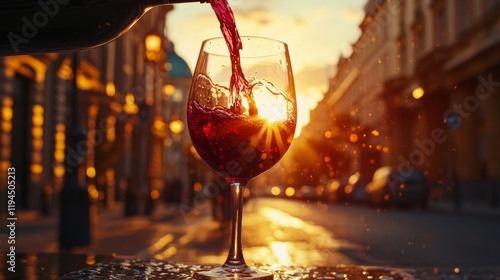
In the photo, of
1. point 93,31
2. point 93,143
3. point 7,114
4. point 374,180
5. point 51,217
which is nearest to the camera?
point 93,31

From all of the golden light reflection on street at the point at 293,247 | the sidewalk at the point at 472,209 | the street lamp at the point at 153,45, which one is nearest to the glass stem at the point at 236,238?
the golden light reflection on street at the point at 293,247

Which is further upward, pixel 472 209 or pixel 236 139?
pixel 236 139

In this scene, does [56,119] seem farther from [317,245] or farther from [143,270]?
[143,270]

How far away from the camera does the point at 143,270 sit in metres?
1.31

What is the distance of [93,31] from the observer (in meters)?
1.19

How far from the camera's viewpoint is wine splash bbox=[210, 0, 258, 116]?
1.36 metres

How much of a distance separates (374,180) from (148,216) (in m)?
11.0

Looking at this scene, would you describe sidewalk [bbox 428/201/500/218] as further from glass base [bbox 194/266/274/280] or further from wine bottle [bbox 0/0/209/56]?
wine bottle [bbox 0/0/209/56]

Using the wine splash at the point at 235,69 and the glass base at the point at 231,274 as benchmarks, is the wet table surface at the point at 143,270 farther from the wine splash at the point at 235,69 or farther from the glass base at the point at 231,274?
the wine splash at the point at 235,69

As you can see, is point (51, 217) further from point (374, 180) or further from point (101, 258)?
point (101, 258)

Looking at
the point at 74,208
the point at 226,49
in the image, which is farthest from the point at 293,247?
the point at 226,49

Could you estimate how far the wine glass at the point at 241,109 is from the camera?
4.59ft

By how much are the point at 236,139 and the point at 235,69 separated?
0.14m

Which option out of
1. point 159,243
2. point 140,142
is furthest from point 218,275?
point 140,142
